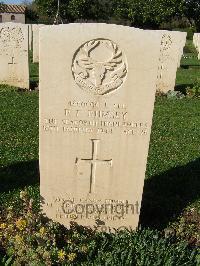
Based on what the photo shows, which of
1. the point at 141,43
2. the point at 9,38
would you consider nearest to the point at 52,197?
the point at 141,43

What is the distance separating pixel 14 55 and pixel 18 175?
675cm

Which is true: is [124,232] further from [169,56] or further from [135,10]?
[135,10]

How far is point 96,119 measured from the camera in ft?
13.5

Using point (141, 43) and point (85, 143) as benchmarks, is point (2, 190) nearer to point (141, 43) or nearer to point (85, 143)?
point (85, 143)

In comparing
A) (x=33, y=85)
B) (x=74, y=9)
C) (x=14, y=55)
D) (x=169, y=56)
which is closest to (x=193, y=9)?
(x=74, y=9)

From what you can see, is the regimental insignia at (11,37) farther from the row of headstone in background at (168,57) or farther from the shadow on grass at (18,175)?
the shadow on grass at (18,175)

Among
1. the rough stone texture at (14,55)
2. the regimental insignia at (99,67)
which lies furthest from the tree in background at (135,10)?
the regimental insignia at (99,67)

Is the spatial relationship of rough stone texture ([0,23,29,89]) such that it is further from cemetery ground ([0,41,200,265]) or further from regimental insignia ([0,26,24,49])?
cemetery ground ([0,41,200,265])

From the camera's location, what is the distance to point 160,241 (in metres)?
4.02

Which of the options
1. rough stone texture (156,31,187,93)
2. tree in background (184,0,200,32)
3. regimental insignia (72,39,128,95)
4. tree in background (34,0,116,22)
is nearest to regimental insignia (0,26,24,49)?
rough stone texture (156,31,187,93)

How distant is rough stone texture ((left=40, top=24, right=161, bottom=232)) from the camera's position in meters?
3.81

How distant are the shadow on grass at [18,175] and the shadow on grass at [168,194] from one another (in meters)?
1.67

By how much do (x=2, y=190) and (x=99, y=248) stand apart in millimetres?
1905

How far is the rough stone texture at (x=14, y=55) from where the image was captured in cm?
1151
